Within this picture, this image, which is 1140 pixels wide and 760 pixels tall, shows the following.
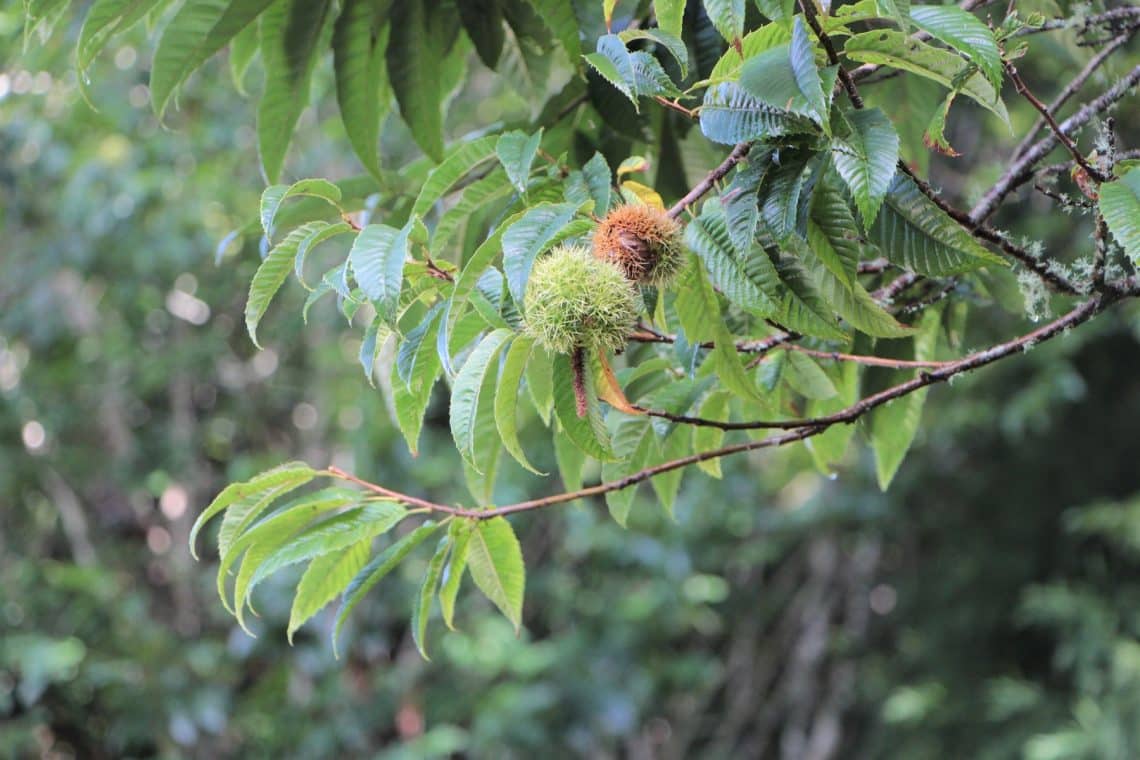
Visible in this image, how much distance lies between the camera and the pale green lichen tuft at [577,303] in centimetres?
74

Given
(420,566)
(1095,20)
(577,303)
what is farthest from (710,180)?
(420,566)

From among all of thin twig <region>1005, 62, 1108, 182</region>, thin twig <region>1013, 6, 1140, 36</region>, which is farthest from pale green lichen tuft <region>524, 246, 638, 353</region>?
thin twig <region>1013, 6, 1140, 36</region>

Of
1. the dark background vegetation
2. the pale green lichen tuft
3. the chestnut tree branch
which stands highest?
the pale green lichen tuft

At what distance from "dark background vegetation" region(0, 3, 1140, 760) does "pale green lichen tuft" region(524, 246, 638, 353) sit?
7.00 feet

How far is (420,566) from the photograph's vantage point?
3049mm

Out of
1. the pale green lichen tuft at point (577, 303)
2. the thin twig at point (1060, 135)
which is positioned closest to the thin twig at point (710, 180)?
the pale green lichen tuft at point (577, 303)

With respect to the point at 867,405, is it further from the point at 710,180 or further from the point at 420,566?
the point at 420,566

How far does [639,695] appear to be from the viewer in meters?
3.15

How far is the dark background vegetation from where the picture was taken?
2924 mm

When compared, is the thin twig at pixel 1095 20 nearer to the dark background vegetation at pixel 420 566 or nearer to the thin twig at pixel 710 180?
the thin twig at pixel 710 180

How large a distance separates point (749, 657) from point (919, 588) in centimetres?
61

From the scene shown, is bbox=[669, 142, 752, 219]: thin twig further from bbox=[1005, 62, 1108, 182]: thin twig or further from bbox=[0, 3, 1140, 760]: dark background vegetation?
bbox=[0, 3, 1140, 760]: dark background vegetation

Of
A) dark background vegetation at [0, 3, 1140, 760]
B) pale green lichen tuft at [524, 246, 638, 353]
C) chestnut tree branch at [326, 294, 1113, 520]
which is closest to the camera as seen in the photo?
pale green lichen tuft at [524, 246, 638, 353]

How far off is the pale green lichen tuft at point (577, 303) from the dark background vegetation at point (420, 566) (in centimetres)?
213
